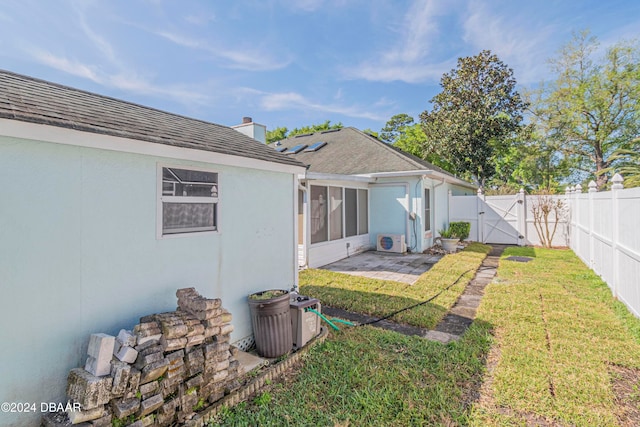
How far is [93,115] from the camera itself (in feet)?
10.1

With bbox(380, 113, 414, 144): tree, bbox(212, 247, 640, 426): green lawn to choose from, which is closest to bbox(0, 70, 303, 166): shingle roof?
bbox(212, 247, 640, 426): green lawn

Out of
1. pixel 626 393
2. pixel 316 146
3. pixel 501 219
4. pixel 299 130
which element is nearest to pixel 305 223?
pixel 626 393

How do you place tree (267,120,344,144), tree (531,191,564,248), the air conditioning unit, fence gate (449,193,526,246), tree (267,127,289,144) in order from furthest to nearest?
1. tree (267,127,289,144)
2. tree (267,120,344,144)
3. fence gate (449,193,526,246)
4. tree (531,191,564,248)
5. the air conditioning unit

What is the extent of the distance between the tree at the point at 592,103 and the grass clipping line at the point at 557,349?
2011cm

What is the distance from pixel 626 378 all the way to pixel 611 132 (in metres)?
26.7

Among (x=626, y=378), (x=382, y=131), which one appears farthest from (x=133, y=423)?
(x=382, y=131)

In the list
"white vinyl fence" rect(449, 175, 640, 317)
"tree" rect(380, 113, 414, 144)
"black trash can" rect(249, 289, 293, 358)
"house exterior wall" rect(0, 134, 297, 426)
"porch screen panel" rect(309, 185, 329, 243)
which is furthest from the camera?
"tree" rect(380, 113, 414, 144)

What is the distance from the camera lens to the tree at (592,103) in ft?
68.8

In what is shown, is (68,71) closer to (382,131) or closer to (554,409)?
(554,409)

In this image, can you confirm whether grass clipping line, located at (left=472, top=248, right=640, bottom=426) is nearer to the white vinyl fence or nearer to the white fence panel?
the white vinyl fence

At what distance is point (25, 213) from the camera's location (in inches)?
94.7

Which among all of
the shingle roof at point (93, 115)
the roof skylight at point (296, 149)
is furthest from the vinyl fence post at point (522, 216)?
the shingle roof at point (93, 115)

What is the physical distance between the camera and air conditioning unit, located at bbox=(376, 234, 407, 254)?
37.0ft

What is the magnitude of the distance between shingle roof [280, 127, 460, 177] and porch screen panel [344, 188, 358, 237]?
4.04ft
